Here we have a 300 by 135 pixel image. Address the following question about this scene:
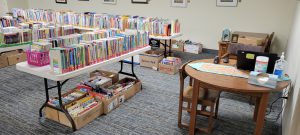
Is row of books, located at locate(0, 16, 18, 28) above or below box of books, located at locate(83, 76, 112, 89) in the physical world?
above

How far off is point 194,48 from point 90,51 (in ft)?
11.7

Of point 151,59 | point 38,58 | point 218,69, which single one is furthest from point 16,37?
point 218,69

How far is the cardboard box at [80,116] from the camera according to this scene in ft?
8.77

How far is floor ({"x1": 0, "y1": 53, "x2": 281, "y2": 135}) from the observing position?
265cm

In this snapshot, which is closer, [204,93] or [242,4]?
[204,93]

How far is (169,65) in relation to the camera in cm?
445

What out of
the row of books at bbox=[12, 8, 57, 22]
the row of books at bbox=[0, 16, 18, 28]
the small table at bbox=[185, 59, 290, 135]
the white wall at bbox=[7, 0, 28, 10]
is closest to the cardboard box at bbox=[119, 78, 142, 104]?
the small table at bbox=[185, 59, 290, 135]

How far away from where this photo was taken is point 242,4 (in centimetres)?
519

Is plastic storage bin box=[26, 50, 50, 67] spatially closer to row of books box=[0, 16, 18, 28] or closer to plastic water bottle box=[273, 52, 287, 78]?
plastic water bottle box=[273, 52, 287, 78]

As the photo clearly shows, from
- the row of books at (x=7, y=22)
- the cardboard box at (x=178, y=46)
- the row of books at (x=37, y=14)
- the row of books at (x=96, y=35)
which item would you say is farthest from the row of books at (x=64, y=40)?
the row of books at (x=37, y=14)

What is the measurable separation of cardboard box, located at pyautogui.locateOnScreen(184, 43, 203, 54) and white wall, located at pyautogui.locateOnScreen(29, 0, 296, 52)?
0.26 metres

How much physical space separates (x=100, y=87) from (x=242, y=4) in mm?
3794

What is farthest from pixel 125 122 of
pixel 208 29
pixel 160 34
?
pixel 208 29

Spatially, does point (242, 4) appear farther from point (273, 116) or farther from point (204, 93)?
point (204, 93)
